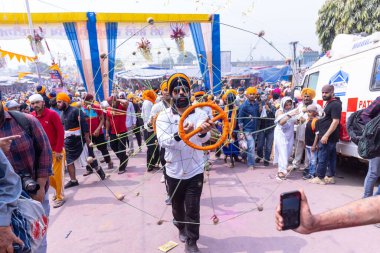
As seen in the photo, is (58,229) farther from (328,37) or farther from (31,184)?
(328,37)

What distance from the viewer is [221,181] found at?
18.1 ft

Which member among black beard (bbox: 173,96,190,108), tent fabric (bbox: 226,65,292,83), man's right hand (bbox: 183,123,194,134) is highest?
tent fabric (bbox: 226,65,292,83)

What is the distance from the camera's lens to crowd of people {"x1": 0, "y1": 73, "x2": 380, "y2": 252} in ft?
7.90

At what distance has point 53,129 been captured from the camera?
4.22m

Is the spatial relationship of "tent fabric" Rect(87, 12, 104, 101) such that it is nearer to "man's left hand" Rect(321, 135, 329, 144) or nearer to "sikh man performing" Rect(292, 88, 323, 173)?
"sikh man performing" Rect(292, 88, 323, 173)

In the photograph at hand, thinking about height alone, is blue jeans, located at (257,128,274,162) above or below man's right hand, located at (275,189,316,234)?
below

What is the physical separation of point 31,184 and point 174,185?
131cm

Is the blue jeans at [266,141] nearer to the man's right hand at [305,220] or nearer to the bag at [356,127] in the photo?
the bag at [356,127]

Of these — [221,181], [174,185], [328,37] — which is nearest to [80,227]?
[174,185]

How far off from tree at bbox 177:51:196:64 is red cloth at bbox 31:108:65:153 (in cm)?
213

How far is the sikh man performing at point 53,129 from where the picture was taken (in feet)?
13.1

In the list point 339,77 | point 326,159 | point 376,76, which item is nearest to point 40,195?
point 326,159

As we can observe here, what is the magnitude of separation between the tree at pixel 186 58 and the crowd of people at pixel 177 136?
69cm

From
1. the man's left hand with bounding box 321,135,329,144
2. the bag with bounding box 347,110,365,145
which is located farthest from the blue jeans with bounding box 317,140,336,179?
the bag with bounding box 347,110,365,145
